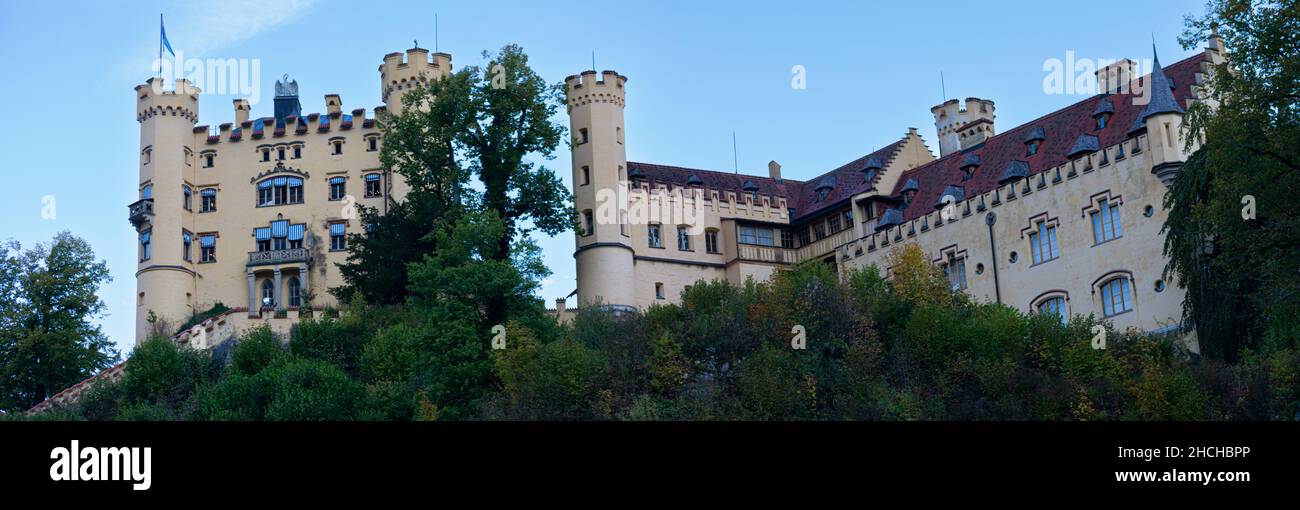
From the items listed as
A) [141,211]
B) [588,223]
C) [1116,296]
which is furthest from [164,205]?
[1116,296]

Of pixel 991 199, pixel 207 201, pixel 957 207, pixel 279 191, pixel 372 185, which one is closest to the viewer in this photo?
pixel 991 199

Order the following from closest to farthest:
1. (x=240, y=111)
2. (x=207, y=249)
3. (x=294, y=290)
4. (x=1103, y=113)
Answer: (x=1103, y=113) → (x=294, y=290) → (x=207, y=249) → (x=240, y=111)

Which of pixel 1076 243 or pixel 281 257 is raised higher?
pixel 281 257

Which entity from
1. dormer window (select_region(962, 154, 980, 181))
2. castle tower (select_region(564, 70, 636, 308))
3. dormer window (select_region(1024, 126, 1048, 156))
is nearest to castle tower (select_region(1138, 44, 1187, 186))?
dormer window (select_region(1024, 126, 1048, 156))

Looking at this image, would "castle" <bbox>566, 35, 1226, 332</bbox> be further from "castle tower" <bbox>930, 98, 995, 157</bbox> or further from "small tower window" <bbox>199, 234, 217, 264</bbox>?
"small tower window" <bbox>199, 234, 217, 264</bbox>

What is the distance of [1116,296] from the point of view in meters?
53.4

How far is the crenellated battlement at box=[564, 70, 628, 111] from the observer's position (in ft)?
215

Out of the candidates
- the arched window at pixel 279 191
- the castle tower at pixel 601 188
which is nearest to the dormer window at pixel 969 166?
the castle tower at pixel 601 188

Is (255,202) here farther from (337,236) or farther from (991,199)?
(991,199)

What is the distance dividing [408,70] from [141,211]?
12.5 meters
